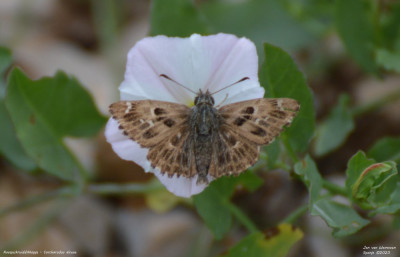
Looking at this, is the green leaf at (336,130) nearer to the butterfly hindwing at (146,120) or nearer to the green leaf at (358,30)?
the green leaf at (358,30)

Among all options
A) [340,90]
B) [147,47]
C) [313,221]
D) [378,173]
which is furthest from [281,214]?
[147,47]

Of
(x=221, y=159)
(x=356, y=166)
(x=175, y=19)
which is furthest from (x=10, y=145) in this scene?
(x=356, y=166)

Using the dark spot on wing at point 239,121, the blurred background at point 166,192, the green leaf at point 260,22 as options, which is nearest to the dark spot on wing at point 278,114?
the dark spot on wing at point 239,121

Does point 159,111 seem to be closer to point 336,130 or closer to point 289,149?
point 289,149

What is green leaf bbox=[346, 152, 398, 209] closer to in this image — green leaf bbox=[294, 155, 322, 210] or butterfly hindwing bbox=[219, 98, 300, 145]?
green leaf bbox=[294, 155, 322, 210]

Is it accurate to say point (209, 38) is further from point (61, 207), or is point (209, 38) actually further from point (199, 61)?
point (61, 207)

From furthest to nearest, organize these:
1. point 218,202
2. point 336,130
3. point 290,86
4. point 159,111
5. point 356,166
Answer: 1. point 336,130
2. point 218,202
3. point 290,86
4. point 356,166
5. point 159,111
